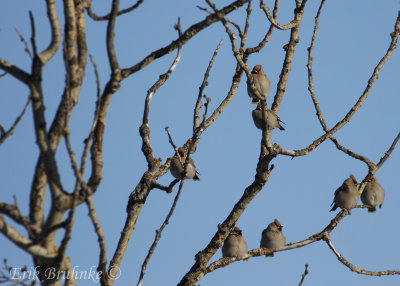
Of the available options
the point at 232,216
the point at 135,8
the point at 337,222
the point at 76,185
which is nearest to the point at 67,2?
the point at 135,8

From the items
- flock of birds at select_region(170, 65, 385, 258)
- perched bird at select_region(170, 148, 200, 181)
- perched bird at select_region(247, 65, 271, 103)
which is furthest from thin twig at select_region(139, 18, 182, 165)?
perched bird at select_region(247, 65, 271, 103)

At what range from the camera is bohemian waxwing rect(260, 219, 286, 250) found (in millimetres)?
8880

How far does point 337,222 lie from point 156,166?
76.0 inches

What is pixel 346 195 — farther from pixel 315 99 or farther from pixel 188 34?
pixel 188 34

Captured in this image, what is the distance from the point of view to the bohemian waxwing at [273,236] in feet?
29.1

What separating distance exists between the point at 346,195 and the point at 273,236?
1185 mm

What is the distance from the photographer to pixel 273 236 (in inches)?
352

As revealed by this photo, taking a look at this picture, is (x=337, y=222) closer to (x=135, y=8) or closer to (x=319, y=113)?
(x=319, y=113)

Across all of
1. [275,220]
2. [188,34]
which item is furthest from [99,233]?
[275,220]

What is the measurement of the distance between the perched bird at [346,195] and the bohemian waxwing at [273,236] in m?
0.91

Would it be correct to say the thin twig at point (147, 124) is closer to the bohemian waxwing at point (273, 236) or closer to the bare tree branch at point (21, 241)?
the bohemian waxwing at point (273, 236)

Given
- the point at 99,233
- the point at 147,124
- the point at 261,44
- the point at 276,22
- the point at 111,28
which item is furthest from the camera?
the point at 147,124

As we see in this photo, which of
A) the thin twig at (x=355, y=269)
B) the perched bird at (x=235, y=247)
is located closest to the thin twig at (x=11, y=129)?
the thin twig at (x=355, y=269)

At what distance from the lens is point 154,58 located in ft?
13.1
